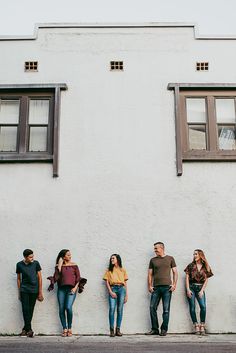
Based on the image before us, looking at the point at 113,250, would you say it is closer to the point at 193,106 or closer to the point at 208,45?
the point at 193,106

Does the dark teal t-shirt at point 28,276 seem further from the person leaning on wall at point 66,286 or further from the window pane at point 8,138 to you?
the window pane at point 8,138

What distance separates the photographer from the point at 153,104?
1209 cm

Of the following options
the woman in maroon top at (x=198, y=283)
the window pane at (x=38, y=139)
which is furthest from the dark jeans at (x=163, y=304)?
the window pane at (x=38, y=139)

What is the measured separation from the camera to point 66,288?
1055 cm

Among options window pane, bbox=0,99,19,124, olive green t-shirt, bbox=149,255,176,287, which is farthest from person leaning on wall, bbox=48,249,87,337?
window pane, bbox=0,99,19,124

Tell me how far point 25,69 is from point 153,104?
3355mm

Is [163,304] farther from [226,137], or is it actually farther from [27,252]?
[226,137]

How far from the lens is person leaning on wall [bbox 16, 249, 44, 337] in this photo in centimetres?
1050

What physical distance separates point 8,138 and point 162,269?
4.91 meters

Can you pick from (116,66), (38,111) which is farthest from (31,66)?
(116,66)

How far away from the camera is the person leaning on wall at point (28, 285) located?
10500 millimetres

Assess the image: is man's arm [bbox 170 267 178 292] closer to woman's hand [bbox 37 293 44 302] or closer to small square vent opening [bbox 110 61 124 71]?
woman's hand [bbox 37 293 44 302]

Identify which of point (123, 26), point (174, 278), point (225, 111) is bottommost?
point (174, 278)

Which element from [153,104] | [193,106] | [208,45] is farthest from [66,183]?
[208,45]
